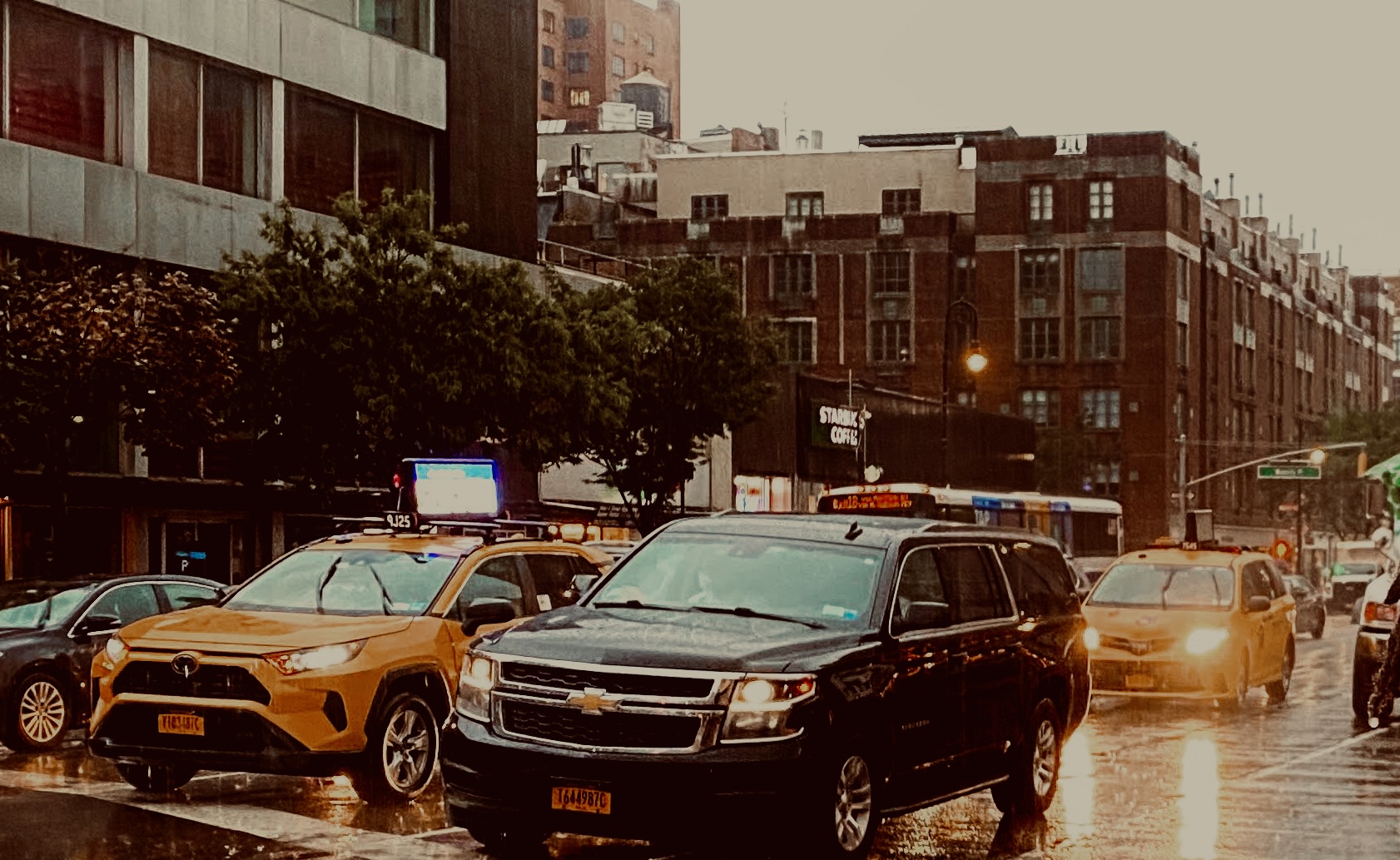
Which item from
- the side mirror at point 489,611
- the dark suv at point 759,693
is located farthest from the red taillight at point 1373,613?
the side mirror at point 489,611

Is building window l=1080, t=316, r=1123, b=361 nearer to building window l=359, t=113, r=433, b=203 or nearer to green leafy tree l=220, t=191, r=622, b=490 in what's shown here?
building window l=359, t=113, r=433, b=203

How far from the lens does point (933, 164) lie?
366 feet

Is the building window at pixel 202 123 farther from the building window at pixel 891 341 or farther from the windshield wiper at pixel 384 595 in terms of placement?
the building window at pixel 891 341

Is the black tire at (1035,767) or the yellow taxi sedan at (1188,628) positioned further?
the yellow taxi sedan at (1188,628)

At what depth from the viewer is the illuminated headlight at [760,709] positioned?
10.6 metres

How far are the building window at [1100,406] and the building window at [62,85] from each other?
77281 mm

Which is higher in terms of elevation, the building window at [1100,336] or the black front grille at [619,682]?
the building window at [1100,336]

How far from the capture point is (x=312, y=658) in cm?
1352

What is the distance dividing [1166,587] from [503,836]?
49.7 ft

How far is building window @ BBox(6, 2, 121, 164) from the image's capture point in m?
33.2

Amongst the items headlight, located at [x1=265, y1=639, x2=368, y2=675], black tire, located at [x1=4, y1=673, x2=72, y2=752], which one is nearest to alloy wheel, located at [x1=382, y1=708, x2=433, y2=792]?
headlight, located at [x1=265, y1=639, x2=368, y2=675]

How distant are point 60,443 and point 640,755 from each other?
17711 millimetres

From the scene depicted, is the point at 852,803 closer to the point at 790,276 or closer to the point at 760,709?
the point at 760,709

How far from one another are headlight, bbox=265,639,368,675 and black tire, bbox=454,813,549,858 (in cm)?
210
